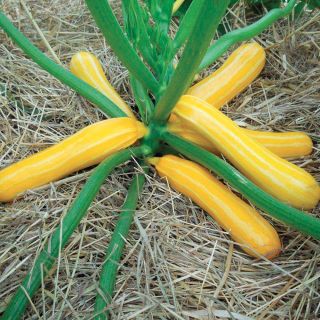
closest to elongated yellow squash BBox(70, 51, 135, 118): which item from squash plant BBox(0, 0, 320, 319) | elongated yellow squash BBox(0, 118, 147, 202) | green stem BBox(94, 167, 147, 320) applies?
squash plant BBox(0, 0, 320, 319)

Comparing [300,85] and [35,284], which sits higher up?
[35,284]

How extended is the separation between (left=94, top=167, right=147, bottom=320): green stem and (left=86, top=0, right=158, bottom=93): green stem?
0.30 m

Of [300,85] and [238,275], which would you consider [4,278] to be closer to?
[238,275]

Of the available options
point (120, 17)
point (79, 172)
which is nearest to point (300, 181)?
point (79, 172)

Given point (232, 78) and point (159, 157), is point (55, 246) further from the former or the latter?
point (232, 78)

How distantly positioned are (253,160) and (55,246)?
1.93ft

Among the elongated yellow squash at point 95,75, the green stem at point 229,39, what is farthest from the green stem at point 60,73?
the green stem at point 229,39

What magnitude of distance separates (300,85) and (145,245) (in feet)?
2.95

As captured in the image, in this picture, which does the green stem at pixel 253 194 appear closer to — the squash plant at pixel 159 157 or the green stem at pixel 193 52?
the squash plant at pixel 159 157

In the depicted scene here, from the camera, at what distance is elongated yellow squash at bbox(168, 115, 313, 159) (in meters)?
1.62

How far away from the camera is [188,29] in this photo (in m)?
1.57

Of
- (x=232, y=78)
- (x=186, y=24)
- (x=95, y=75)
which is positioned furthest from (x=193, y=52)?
(x=95, y=75)

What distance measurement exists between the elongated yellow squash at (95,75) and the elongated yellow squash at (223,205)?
30cm

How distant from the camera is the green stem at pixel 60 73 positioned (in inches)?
65.1
